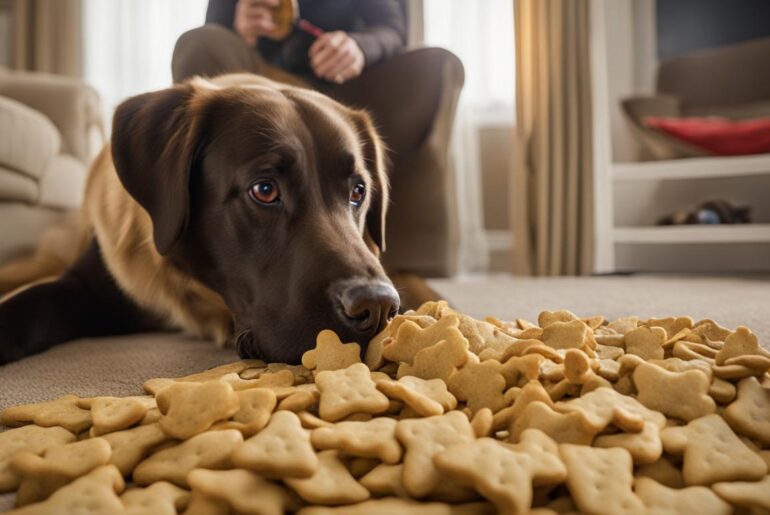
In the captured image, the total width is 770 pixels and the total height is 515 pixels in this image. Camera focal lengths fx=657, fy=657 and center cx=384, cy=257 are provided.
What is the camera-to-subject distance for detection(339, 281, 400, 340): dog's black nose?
3.16ft

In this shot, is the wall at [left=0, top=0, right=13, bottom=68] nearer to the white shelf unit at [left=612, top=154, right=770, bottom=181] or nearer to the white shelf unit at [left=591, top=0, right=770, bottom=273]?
the white shelf unit at [left=591, top=0, right=770, bottom=273]

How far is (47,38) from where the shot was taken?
4.56 meters

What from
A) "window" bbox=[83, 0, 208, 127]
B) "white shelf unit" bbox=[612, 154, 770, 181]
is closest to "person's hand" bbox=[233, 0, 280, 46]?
"white shelf unit" bbox=[612, 154, 770, 181]

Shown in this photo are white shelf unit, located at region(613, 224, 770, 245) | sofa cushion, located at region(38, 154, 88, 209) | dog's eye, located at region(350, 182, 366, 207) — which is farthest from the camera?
white shelf unit, located at region(613, 224, 770, 245)

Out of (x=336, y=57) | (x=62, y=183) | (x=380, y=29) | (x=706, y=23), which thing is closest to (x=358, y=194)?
(x=336, y=57)

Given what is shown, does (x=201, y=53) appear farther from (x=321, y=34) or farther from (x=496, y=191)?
(x=496, y=191)

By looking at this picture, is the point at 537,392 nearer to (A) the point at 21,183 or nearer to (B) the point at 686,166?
(A) the point at 21,183

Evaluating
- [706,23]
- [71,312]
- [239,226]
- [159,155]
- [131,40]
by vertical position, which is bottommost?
[71,312]

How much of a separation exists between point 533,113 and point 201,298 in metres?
2.90

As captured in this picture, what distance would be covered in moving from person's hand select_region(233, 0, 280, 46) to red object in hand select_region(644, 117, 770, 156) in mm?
2128

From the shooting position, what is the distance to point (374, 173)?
150 cm

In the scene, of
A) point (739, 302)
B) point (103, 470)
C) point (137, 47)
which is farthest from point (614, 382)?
point (137, 47)

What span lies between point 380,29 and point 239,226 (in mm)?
1190

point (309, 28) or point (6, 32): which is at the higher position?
point (6, 32)
